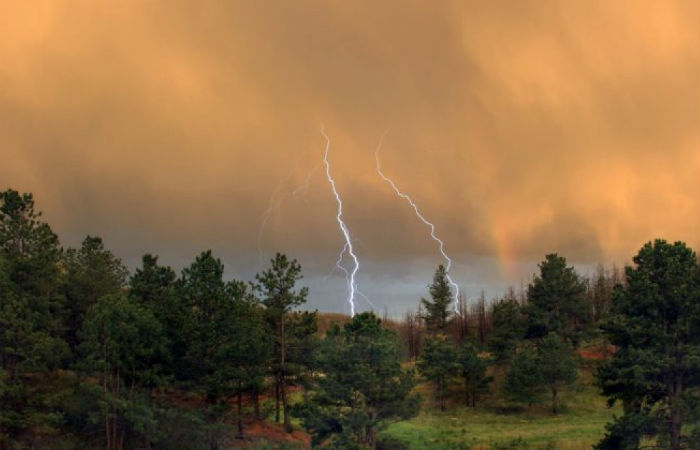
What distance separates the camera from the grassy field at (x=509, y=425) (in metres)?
44.7

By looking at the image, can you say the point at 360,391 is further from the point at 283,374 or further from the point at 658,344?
the point at 283,374

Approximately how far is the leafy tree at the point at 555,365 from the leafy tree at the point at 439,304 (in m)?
24.7

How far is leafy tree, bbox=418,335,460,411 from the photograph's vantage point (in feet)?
222

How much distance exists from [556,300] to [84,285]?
54.6 metres

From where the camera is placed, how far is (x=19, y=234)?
43.2m

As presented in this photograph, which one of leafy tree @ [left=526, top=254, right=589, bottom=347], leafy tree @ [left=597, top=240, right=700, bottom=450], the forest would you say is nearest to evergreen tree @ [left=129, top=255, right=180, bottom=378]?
the forest

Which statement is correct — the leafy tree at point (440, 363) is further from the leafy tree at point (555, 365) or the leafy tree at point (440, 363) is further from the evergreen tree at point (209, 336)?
the evergreen tree at point (209, 336)

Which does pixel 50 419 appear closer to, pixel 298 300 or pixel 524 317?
pixel 298 300

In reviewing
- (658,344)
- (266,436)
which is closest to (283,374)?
(266,436)

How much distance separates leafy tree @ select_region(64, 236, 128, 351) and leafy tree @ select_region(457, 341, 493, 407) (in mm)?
37631

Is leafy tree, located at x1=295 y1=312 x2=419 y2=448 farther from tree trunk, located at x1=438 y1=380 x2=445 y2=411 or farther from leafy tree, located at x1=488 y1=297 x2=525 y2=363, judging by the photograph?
leafy tree, located at x1=488 y1=297 x2=525 y2=363

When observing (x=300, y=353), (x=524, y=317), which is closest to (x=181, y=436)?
(x=300, y=353)

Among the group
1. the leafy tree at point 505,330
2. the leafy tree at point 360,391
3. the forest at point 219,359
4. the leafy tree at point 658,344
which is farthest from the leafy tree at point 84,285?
the leafy tree at point 505,330

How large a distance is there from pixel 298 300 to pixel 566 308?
132 ft
